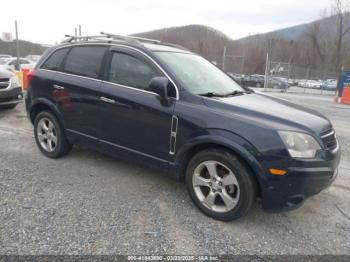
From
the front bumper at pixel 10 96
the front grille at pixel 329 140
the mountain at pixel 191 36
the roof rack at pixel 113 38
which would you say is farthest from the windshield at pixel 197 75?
the mountain at pixel 191 36

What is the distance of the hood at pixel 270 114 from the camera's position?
296 centimetres

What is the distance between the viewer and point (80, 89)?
4.11 m

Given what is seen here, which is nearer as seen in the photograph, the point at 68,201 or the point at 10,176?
the point at 68,201

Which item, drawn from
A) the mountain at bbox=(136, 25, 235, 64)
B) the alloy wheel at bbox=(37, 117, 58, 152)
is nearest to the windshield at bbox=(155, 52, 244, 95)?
the alloy wheel at bbox=(37, 117, 58, 152)

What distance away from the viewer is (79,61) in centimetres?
432

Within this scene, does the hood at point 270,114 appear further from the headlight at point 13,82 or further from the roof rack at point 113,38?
the headlight at point 13,82

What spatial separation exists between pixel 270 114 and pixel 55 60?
3.25 m

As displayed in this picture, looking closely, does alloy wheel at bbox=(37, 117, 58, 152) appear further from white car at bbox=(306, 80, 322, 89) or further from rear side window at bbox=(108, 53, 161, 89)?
white car at bbox=(306, 80, 322, 89)

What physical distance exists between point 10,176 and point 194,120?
2579 mm

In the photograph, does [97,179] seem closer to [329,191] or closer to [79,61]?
[79,61]

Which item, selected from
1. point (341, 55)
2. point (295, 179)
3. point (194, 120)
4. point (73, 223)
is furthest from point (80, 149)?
point (341, 55)

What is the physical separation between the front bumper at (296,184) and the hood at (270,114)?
1.14ft

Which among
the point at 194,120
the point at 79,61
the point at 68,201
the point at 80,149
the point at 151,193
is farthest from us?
the point at 80,149

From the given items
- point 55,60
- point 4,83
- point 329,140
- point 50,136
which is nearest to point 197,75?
point 329,140
